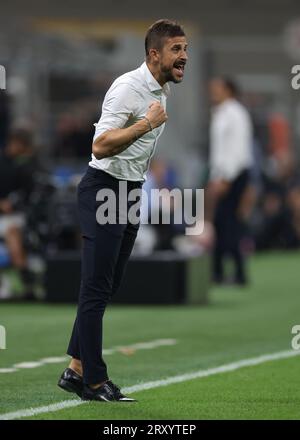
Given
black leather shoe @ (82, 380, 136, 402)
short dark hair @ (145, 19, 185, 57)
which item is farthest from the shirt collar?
black leather shoe @ (82, 380, 136, 402)

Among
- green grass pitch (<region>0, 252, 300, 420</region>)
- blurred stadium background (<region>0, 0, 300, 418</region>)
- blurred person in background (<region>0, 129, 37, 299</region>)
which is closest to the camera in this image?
green grass pitch (<region>0, 252, 300, 420</region>)

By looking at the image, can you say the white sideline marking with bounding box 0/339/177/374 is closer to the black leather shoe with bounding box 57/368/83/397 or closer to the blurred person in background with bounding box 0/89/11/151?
the black leather shoe with bounding box 57/368/83/397

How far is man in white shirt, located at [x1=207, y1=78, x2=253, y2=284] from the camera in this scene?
1791 cm

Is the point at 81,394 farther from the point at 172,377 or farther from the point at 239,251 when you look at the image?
the point at 239,251

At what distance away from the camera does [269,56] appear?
3381 centimetres

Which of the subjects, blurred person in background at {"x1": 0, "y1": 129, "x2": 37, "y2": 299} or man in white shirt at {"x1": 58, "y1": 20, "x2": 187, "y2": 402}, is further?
blurred person in background at {"x1": 0, "y1": 129, "x2": 37, "y2": 299}

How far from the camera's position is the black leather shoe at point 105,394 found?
8.35 metres

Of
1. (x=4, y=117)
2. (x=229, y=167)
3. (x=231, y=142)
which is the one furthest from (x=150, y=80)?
(x=4, y=117)

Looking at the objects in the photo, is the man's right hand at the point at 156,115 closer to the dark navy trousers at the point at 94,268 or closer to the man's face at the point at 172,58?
the man's face at the point at 172,58

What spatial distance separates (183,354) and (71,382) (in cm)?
274

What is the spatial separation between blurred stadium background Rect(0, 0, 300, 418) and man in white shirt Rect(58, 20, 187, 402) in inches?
17.0

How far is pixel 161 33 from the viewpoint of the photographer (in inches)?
332

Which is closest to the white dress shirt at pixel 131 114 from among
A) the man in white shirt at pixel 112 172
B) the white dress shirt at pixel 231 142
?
the man in white shirt at pixel 112 172

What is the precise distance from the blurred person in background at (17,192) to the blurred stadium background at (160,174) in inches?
1.3
